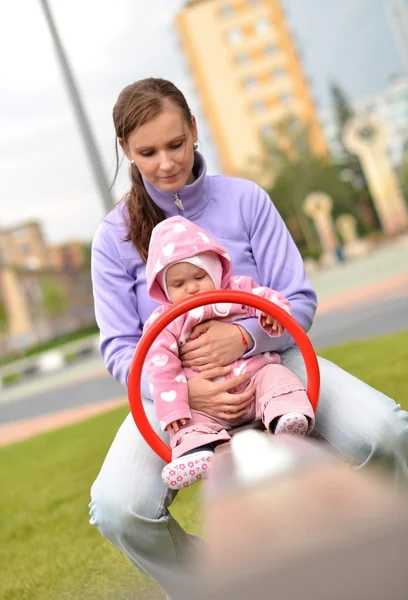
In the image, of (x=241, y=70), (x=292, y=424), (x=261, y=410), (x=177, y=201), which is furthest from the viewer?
(x=241, y=70)

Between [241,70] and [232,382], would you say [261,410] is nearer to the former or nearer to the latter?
[232,382]

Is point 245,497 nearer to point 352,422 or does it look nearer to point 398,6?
point 352,422

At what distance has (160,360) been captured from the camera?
2.25 metres

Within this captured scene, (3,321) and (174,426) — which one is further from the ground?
(174,426)

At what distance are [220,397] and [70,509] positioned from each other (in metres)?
3.11

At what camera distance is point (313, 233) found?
52188mm

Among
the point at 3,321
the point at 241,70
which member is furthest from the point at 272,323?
the point at 241,70

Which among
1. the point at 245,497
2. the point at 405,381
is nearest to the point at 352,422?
the point at 245,497

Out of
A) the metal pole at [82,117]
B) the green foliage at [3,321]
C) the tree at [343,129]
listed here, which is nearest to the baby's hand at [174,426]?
the metal pole at [82,117]

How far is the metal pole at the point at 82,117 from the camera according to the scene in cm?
1018

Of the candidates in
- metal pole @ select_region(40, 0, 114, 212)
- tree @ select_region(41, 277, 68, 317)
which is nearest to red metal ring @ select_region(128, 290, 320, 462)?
metal pole @ select_region(40, 0, 114, 212)

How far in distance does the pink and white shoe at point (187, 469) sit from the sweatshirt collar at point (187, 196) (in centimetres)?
88

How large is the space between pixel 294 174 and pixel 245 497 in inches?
1993

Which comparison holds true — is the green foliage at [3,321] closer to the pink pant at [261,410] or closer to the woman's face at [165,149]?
the woman's face at [165,149]
